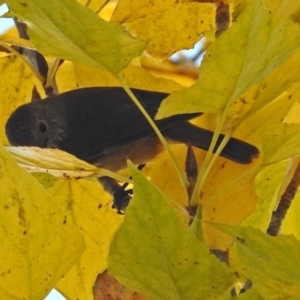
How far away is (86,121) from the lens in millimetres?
1878

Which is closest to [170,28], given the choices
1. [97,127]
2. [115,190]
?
[115,190]

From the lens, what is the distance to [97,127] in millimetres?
1833

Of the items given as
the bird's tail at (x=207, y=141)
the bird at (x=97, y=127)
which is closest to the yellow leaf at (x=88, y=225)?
the bird's tail at (x=207, y=141)

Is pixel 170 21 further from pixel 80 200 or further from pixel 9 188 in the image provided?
pixel 9 188

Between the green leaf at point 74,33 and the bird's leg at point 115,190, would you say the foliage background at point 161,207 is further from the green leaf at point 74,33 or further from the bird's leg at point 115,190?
the bird's leg at point 115,190

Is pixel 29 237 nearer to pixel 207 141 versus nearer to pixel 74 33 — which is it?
pixel 74 33

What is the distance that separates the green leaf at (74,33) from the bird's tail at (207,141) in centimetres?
30

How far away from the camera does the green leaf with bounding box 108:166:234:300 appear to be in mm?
428

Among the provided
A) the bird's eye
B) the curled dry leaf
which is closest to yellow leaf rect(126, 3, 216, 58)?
the curled dry leaf

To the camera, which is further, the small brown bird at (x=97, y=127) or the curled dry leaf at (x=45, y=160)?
the small brown bird at (x=97, y=127)

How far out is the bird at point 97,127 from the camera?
1.58m

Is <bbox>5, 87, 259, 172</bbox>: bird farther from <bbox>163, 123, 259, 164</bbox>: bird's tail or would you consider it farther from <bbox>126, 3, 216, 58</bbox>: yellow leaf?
<bbox>126, 3, 216, 58</bbox>: yellow leaf

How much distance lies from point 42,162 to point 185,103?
17 cm

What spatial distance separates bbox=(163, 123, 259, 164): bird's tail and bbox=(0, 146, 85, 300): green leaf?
36 cm
